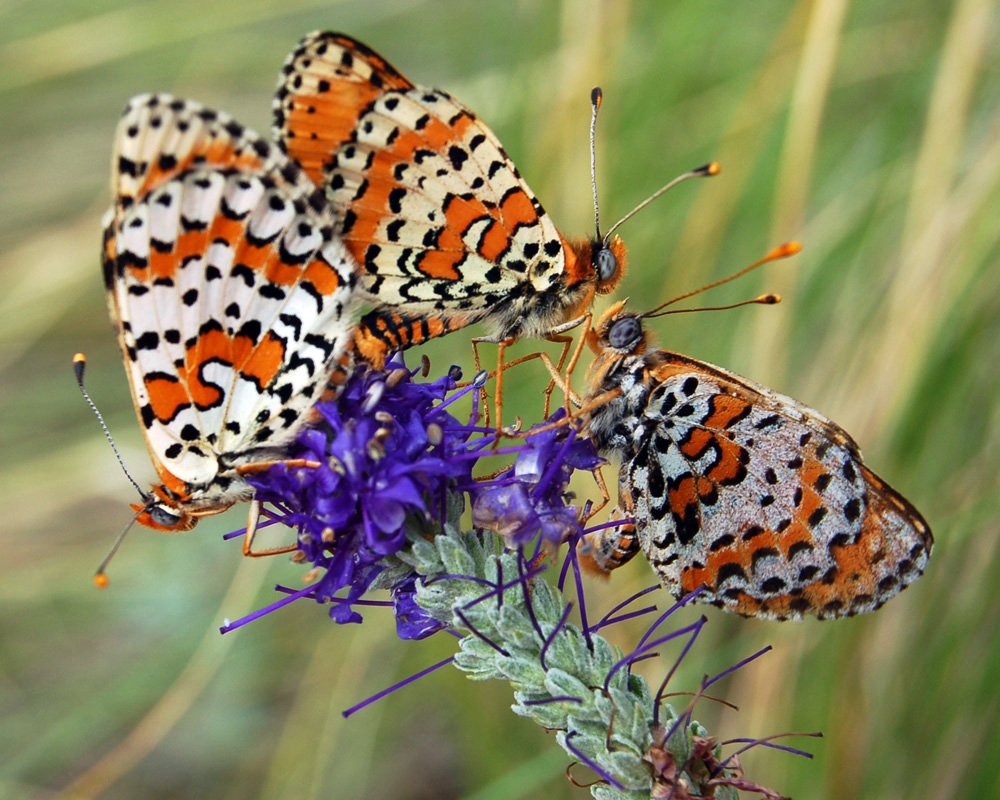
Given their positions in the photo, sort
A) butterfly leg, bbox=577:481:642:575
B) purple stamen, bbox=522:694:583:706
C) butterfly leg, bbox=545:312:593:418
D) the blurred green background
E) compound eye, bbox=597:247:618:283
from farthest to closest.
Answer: the blurred green background
compound eye, bbox=597:247:618:283
butterfly leg, bbox=545:312:593:418
butterfly leg, bbox=577:481:642:575
purple stamen, bbox=522:694:583:706

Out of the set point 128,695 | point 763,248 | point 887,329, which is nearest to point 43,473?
point 128,695

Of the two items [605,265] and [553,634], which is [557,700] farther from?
[605,265]

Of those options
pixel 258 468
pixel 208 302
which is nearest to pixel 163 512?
pixel 258 468

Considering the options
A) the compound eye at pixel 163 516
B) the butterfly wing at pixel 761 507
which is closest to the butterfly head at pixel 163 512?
the compound eye at pixel 163 516

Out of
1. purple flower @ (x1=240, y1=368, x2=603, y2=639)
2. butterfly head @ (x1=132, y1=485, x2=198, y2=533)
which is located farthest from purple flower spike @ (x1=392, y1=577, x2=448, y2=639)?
butterfly head @ (x1=132, y1=485, x2=198, y2=533)

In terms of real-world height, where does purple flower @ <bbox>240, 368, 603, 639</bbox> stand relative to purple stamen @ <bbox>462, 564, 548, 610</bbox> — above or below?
above

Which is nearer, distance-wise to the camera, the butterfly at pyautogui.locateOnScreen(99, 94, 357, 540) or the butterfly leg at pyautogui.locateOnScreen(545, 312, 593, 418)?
the butterfly at pyautogui.locateOnScreen(99, 94, 357, 540)

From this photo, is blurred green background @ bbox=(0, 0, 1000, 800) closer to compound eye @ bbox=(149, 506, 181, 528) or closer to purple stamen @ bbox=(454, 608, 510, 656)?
purple stamen @ bbox=(454, 608, 510, 656)

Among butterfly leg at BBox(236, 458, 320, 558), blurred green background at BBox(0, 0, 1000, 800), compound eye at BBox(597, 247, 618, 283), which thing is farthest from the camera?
blurred green background at BBox(0, 0, 1000, 800)
